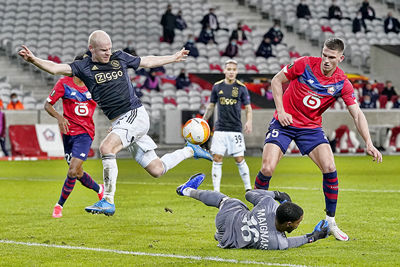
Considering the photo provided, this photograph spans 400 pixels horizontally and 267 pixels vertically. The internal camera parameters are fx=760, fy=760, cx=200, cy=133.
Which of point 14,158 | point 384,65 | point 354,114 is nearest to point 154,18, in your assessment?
point 384,65

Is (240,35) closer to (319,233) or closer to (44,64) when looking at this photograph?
(44,64)

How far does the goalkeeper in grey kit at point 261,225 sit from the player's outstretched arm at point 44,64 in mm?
2479

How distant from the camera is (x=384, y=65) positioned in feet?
117

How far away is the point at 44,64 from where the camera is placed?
8.34 meters

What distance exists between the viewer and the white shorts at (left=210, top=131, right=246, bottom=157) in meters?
13.9

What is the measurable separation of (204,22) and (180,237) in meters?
28.1

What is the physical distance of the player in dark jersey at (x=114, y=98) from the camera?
8.72 meters

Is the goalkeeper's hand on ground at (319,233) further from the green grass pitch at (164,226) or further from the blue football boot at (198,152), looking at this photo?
the blue football boot at (198,152)

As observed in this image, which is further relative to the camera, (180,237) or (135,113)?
(135,113)

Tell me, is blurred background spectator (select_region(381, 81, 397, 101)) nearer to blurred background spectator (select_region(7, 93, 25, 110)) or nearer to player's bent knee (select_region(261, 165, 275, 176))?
blurred background spectator (select_region(7, 93, 25, 110))

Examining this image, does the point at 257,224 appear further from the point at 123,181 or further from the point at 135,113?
the point at 123,181

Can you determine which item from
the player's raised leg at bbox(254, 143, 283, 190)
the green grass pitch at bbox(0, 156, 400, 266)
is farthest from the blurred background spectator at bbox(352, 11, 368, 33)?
the player's raised leg at bbox(254, 143, 283, 190)

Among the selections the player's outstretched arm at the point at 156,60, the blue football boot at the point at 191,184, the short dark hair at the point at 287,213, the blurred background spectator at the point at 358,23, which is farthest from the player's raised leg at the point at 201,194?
the blurred background spectator at the point at 358,23

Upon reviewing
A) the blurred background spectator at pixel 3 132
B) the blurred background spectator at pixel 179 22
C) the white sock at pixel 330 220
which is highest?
the white sock at pixel 330 220
